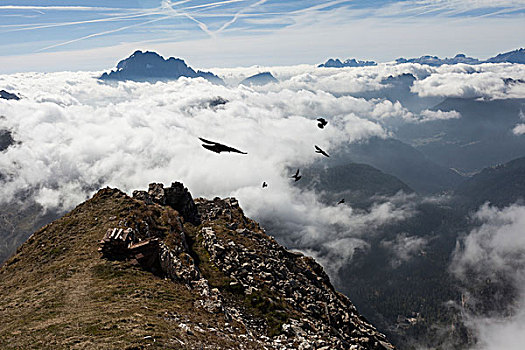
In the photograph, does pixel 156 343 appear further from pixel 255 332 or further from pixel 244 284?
pixel 244 284

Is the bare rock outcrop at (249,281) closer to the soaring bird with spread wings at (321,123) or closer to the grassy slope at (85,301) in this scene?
the grassy slope at (85,301)

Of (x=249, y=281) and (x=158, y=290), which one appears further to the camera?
(x=249, y=281)

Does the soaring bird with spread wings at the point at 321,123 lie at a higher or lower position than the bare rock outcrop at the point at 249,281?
higher

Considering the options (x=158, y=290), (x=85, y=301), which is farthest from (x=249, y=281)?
(x=85, y=301)

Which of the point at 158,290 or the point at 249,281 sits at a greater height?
the point at 158,290

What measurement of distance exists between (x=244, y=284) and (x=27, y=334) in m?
22.2

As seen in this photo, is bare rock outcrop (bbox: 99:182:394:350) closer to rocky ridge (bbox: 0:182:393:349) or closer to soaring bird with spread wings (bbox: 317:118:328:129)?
rocky ridge (bbox: 0:182:393:349)

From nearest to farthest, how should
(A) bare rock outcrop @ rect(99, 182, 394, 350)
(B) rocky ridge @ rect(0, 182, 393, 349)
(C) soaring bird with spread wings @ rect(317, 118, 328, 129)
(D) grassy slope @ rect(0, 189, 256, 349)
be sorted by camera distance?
(C) soaring bird with spread wings @ rect(317, 118, 328, 129), (D) grassy slope @ rect(0, 189, 256, 349), (B) rocky ridge @ rect(0, 182, 393, 349), (A) bare rock outcrop @ rect(99, 182, 394, 350)

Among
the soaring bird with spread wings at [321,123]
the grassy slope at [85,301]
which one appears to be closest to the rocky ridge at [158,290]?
the grassy slope at [85,301]

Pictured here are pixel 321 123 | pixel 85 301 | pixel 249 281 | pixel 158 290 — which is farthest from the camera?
pixel 249 281

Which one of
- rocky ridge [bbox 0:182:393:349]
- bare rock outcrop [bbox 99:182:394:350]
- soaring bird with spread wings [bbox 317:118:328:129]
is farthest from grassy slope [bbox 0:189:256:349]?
soaring bird with spread wings [bbox 317:118:328:129]

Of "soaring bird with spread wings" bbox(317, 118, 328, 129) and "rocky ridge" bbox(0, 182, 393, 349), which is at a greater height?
"soaring bird with spread wings" bbox(317, 118, 328, 129)

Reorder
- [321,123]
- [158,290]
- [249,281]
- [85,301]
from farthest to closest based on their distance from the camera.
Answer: [249,281] < [158,290] < [85,301] < [321,123]

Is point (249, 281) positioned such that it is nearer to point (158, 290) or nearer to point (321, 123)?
point (158, 290)
